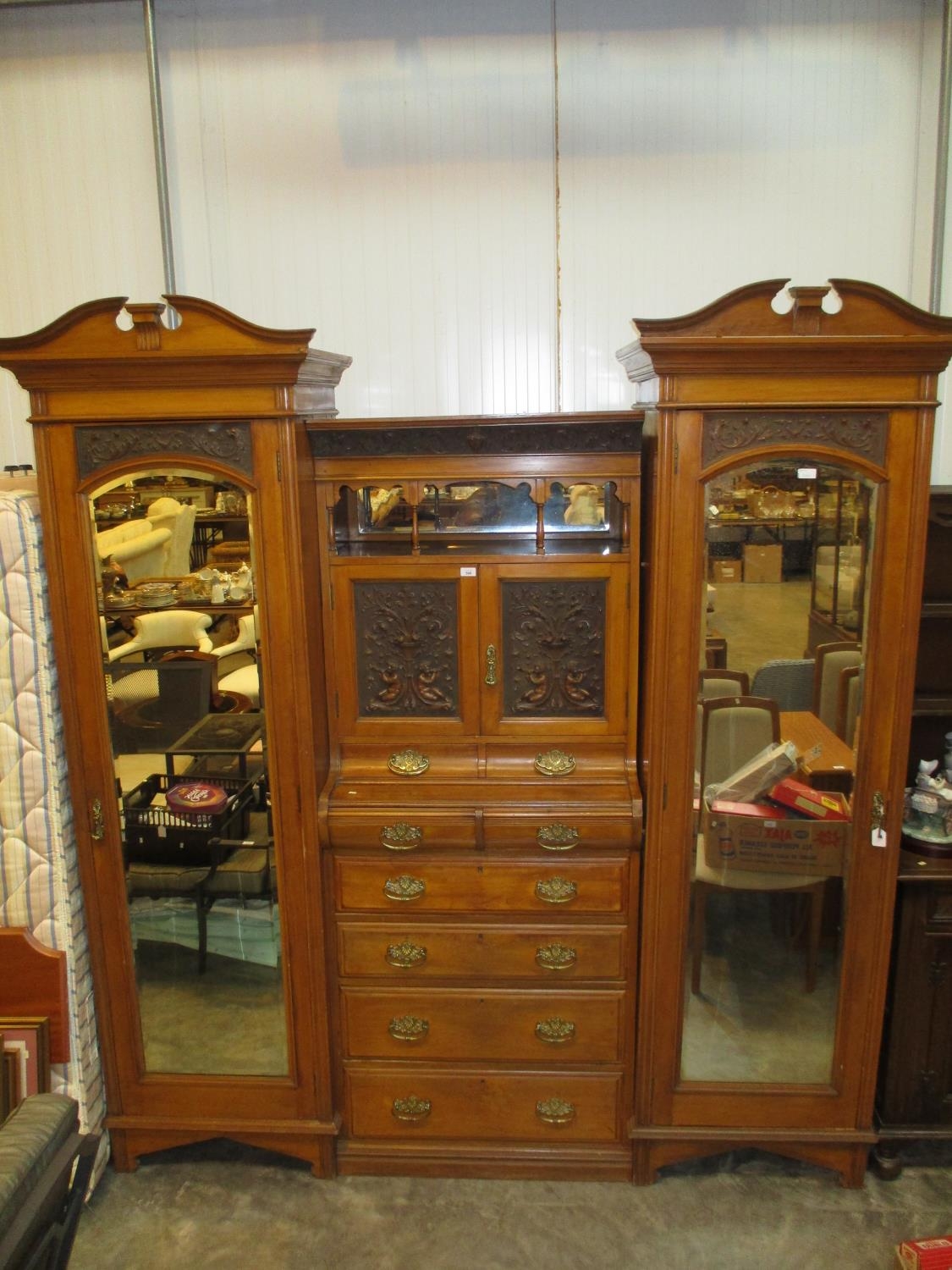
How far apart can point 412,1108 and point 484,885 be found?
64 cm

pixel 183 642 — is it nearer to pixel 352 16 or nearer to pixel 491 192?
pixel 491 192

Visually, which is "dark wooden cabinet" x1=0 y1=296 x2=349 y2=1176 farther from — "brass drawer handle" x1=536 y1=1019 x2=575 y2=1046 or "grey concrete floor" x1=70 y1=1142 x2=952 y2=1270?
"brass drawer handle" x1=536 y1=1019 x2=575 y2=1046

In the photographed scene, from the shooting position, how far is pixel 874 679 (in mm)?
2092

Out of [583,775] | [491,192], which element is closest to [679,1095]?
[583,775]

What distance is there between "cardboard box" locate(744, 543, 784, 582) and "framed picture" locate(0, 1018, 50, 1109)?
1955 millimetres

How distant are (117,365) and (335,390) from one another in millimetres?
748

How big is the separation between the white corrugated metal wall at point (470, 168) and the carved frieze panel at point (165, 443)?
665mm

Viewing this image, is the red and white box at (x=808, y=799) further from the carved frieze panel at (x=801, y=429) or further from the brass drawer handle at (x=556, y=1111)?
the brass drawer handle at (x=556, y=1111)

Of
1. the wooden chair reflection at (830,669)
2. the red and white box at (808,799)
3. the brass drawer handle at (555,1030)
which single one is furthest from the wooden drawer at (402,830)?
the wooden chair reflection at (830,669)

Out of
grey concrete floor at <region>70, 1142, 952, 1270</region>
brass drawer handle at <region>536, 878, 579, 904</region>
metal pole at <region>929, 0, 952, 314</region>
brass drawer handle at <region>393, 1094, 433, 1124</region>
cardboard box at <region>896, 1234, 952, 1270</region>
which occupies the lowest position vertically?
grey concrete floor at <region>70, 1142, 952, 1270</region>

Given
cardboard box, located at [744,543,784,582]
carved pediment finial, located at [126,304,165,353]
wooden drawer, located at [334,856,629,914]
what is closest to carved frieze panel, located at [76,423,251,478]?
carved pediment finial, located at [126,304,165,353]

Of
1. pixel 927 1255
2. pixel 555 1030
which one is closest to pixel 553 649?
pixel 555 1030

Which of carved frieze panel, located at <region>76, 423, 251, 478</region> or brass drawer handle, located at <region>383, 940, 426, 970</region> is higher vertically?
carved frieze panel, located at <region>76, 423, 251, 478</region>

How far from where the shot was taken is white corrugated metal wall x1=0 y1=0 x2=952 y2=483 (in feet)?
8.03
